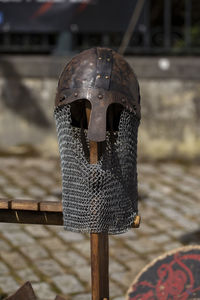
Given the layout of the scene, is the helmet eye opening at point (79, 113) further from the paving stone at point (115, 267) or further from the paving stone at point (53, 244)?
the paving stone at point (53, 244)

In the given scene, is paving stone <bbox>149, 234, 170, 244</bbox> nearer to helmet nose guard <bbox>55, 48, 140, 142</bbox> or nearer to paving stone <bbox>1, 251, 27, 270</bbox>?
paving stone <bbox>1, 251, 27, 270</bbox>

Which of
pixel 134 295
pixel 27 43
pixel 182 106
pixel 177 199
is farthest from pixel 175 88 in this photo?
pixel 134 295

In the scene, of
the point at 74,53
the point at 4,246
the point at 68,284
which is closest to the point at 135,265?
the point at 68,284

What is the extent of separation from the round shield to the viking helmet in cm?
87

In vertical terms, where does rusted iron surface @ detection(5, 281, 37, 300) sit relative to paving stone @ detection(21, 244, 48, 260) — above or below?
above

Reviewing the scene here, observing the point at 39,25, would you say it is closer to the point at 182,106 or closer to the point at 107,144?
the point at 182,106

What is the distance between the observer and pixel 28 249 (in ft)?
15.9

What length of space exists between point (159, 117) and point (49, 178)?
6.46ft

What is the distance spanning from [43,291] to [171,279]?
46.0 inches

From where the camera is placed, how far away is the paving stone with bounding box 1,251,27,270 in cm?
451

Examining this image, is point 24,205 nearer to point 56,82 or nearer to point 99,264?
point 99,264

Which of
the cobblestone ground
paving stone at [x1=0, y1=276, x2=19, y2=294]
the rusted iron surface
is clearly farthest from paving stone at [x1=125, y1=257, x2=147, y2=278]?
the rusted iron surface

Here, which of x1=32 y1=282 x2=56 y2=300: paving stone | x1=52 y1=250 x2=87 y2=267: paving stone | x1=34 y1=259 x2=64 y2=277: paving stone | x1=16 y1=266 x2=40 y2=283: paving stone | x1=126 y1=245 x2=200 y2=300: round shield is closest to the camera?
x1=126 y1=245 x2=200 y2=300: round shield

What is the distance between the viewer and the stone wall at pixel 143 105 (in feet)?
25.1
